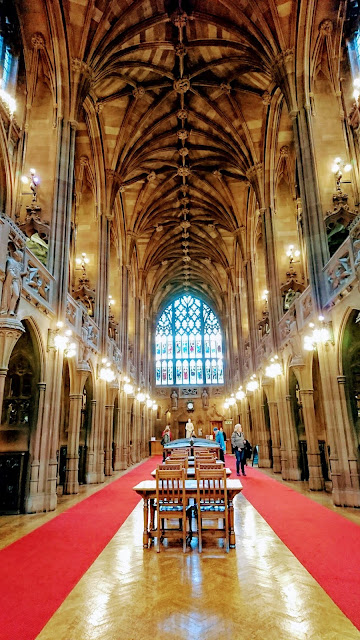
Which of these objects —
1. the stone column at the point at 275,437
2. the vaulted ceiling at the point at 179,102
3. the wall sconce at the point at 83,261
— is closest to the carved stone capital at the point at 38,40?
the vaulted ceiling at the point at 179,102

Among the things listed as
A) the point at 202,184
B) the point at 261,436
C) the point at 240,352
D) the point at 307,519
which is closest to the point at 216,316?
the point at 240,352

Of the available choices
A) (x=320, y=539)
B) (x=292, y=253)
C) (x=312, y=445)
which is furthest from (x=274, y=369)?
(x=320, y=539)

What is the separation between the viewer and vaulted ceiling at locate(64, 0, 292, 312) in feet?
44.2

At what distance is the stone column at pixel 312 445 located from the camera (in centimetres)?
1125

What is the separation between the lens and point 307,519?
25.2ft

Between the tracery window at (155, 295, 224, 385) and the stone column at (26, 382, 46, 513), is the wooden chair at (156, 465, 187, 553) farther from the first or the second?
the tracery window at (155, 295, 224, 385)

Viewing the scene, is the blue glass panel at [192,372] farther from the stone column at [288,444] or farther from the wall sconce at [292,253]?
the wall sconce at [292,253]

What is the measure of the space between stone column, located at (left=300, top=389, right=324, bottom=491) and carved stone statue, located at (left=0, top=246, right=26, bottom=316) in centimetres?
871

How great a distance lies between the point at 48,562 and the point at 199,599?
244 centimetres

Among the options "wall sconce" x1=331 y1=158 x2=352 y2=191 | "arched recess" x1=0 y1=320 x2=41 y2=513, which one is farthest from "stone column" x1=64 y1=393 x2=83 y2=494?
"wall sconce" x1=331 y1=158 x2=352 y2=191

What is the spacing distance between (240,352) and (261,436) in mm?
7741

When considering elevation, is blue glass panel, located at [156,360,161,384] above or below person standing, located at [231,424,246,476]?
above

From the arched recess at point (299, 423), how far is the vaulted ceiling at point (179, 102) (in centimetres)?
1041

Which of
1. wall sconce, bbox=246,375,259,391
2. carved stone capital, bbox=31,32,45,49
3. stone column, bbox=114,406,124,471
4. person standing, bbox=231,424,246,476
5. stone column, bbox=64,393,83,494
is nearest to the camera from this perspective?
stone column, bbox=64,393,83,494
